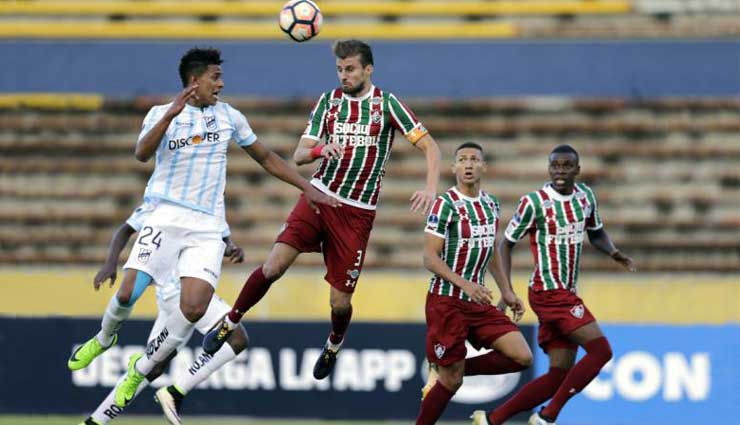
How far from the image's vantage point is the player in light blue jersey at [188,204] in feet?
27.5

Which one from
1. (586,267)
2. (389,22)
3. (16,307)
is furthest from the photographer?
(389,22)

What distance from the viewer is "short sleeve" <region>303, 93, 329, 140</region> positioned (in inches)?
342

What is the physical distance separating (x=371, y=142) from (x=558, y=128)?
6.46 meters

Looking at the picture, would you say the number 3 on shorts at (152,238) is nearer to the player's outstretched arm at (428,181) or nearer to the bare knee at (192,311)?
the bare knee at (192,311)

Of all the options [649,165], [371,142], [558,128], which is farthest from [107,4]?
[371,142]

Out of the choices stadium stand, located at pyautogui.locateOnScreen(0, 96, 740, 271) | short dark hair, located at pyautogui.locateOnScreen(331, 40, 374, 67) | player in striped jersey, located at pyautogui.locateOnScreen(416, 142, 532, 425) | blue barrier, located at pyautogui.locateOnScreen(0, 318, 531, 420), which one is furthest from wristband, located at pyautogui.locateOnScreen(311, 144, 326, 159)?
stadium stand, located at pyautogui.locateOnScreen(0, 96, 740, 271)

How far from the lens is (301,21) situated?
8742mm

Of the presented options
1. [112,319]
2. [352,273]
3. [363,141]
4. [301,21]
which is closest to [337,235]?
[352,273]

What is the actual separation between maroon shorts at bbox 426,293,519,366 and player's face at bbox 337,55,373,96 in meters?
1.44

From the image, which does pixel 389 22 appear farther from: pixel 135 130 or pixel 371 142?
pixel 371 142

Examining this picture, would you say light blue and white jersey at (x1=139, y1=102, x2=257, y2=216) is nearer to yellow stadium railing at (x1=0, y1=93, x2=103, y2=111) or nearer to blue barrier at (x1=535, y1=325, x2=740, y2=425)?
blue barrier at (x1=535, y1=325, x2=740, y2=425)

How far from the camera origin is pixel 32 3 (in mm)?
15672

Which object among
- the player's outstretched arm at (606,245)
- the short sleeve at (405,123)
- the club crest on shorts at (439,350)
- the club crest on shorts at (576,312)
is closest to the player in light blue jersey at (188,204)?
the short sleeve at (405,123)

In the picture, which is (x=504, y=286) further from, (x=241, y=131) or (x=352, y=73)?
(x=241, y=131)
